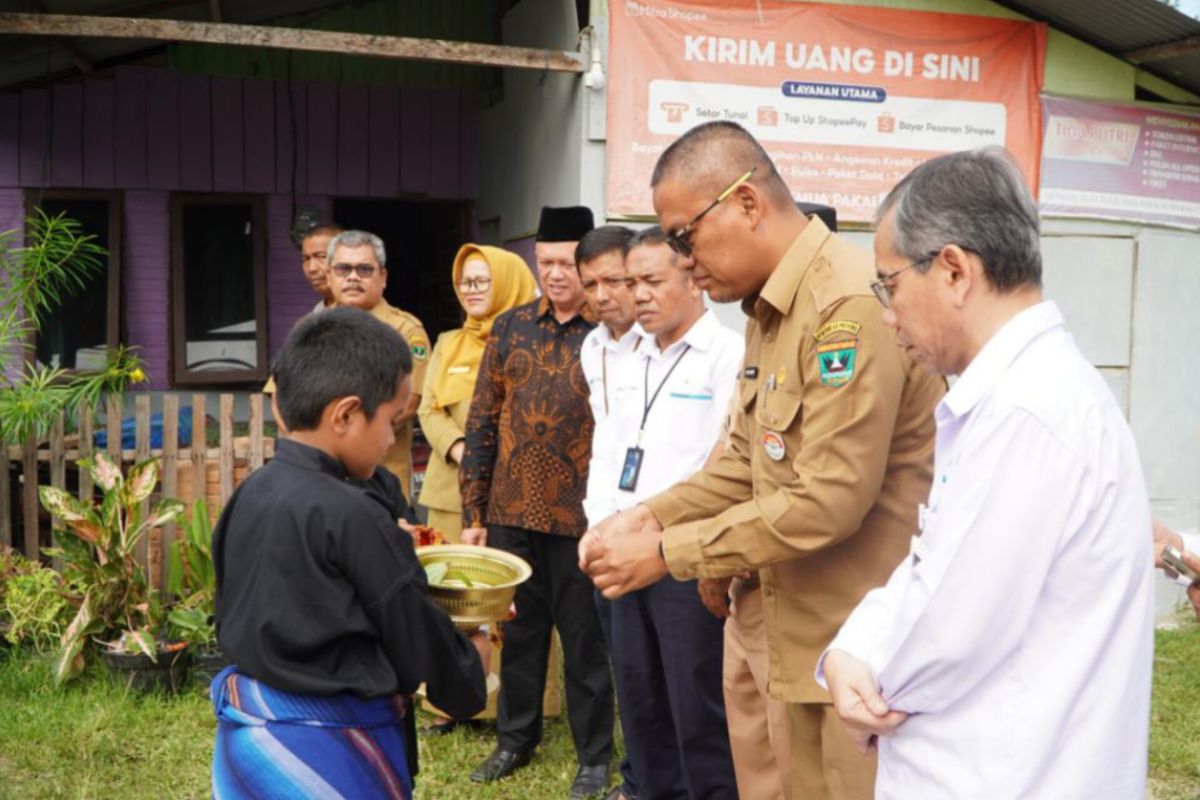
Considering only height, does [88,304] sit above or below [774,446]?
above

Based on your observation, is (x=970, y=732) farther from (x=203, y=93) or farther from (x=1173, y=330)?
(x=203, y=93)

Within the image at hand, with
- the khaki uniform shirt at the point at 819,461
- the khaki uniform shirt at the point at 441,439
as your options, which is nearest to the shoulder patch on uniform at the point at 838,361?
the khaki uniform shirt at the point at 819,461

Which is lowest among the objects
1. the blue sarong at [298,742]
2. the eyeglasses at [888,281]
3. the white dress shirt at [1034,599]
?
the blue sarong at [298,742]

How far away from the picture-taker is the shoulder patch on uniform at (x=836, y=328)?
2.32m

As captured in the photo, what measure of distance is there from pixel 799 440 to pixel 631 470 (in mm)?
1365

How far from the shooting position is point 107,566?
5328mm

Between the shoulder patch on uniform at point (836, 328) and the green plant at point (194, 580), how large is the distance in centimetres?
400

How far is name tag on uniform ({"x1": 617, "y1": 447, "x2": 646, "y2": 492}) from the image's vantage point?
3750 millimetres

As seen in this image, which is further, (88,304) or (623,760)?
(88,304)

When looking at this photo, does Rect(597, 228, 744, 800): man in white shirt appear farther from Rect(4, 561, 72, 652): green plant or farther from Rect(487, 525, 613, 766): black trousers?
Rect(4, 561, 72, 652): green plant

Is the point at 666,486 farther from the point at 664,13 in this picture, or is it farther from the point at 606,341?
the point at 664,13

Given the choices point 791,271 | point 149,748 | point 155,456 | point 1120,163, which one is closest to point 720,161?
point 791,271

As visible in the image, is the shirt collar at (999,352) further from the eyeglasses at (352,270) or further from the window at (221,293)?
the window at (221,293)

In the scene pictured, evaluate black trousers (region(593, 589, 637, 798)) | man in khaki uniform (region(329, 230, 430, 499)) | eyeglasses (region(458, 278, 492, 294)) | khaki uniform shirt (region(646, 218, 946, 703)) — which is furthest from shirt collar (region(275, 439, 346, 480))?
man in khaki uniform (region(329, 230, 430, 499))
